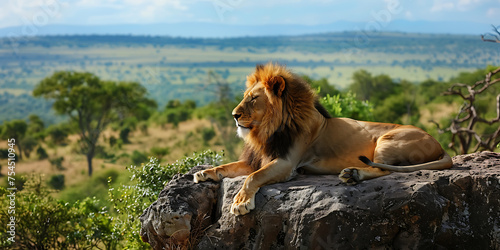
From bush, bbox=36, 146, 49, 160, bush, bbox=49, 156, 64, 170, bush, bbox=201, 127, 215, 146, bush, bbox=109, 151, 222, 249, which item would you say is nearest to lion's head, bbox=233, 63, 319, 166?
bush, bbox=109, 151, 222, 249

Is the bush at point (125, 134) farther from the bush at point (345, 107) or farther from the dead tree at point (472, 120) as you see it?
the dead tree at point (472, 120)

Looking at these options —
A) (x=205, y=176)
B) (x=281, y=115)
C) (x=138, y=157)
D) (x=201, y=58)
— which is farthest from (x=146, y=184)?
(x=201, y=58)

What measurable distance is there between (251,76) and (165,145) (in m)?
37.0

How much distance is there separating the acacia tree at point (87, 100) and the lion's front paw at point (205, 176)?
113 ft

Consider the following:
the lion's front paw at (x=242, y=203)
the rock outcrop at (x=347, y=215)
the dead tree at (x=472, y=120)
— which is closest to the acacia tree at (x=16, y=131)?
the dead tree at (x=472, y=120)

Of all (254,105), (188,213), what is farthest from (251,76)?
(188,213)

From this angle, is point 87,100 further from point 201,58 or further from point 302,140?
point 302,140

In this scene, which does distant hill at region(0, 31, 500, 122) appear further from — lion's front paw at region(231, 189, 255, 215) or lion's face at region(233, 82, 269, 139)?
lion's front paw at region(231, 189, 255, 215)

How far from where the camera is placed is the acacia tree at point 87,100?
135ft

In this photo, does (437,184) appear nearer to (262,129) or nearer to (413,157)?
(413,157)

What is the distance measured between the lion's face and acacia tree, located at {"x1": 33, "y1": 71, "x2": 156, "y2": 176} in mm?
35014

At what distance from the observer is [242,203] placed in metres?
5.79

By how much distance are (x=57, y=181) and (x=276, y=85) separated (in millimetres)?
31842

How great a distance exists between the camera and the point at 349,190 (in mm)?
5637
